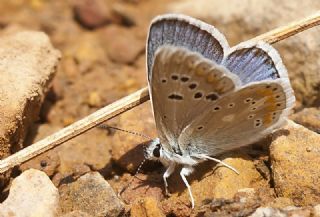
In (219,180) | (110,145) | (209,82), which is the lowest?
(110,145)

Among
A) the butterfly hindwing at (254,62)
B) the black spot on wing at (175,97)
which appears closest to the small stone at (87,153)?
the black spot on wing at (175,97)

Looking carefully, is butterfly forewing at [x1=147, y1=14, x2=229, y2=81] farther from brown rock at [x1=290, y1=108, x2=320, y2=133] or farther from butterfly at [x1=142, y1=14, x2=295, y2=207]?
brown rock at [x1=290, y1=108, x2=320, y2=133]

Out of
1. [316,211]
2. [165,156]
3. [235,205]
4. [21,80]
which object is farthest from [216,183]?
[21,80]

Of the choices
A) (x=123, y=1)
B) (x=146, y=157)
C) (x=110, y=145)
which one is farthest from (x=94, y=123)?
(x=123, y=1)

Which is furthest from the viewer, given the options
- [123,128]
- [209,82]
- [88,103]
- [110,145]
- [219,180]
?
[88,103]

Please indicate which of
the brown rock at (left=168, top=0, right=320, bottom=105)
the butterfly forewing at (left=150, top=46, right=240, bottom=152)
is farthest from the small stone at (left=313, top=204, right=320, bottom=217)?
the brown rock at (left=168, top=0, right=320, bottom=105)

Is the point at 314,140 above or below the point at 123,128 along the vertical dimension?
above

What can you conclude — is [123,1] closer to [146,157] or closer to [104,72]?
[104,72]
